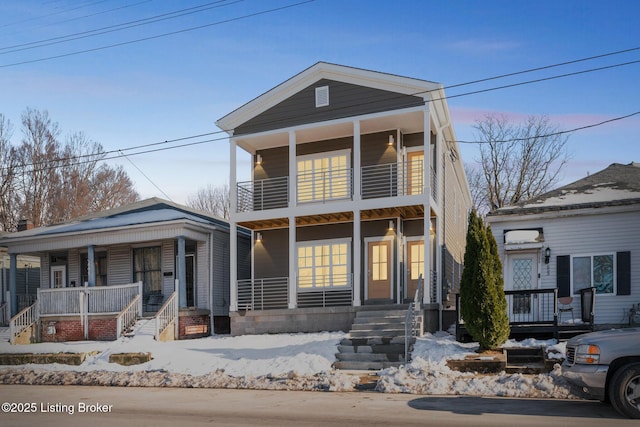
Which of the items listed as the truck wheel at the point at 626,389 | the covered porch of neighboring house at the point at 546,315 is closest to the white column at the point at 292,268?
the covered porch of neighboring house at the point at 546,315

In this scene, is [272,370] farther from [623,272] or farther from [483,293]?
[623,272]

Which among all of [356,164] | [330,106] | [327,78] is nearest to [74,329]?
[356,164]

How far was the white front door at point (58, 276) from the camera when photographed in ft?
85.5

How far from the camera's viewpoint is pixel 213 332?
906 inches

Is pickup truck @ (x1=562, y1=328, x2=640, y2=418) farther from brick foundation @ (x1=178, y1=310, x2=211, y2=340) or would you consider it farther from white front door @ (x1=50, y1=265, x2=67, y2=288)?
white front door @ (x1=50, y1=265, x2=67, y2=288)

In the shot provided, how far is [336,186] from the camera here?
21.6 meters

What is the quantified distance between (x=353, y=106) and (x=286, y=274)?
6.24 m

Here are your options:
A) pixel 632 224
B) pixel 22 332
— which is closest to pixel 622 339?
pixel 632 224

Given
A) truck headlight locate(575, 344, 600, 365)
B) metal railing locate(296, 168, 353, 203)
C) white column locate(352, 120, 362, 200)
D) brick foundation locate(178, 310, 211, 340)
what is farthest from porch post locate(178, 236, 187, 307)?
truck headlight locate(575, 344, 600, 365)

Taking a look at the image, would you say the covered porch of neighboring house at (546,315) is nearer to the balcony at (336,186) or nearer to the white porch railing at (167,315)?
the balcony at (336,186)

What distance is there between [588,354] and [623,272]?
942 centimetres

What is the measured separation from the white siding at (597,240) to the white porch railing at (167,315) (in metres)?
10.7

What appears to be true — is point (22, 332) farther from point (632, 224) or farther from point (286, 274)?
point (632, 224)

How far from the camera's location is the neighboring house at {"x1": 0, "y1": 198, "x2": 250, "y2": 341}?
73.0ft
